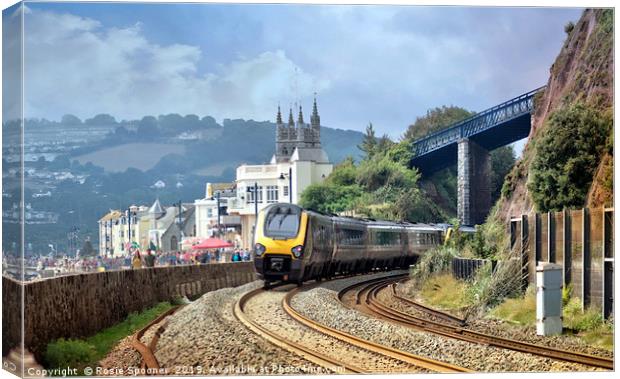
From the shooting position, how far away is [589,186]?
60.7 feet

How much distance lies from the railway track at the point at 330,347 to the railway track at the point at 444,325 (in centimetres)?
131

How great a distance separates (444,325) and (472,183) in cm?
252

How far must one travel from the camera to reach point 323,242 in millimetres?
28969

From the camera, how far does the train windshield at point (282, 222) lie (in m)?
24.0

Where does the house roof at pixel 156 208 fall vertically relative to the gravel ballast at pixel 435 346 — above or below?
above

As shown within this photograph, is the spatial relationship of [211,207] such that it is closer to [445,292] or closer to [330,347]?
[330,347]

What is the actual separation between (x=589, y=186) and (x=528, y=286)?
6.45 feet

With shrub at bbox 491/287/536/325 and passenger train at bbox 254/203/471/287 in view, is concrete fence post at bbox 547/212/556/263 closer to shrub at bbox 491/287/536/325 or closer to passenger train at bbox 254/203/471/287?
shrub at bbox 491/287/536/325

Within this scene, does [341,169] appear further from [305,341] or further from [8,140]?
[8,140]

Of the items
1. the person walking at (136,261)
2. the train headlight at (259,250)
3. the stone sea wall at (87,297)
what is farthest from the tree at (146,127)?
the train headlight at (259,250)

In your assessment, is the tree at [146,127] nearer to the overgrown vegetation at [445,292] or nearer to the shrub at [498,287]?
the shrub at [498,287]

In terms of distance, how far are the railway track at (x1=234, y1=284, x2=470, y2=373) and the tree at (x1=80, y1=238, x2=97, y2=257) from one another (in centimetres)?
281

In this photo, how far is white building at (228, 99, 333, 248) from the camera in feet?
60.5

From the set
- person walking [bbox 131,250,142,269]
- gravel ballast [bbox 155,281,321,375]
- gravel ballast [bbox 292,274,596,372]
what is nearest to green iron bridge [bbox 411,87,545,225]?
gravel ballast [bbox 292,274,596,372]
